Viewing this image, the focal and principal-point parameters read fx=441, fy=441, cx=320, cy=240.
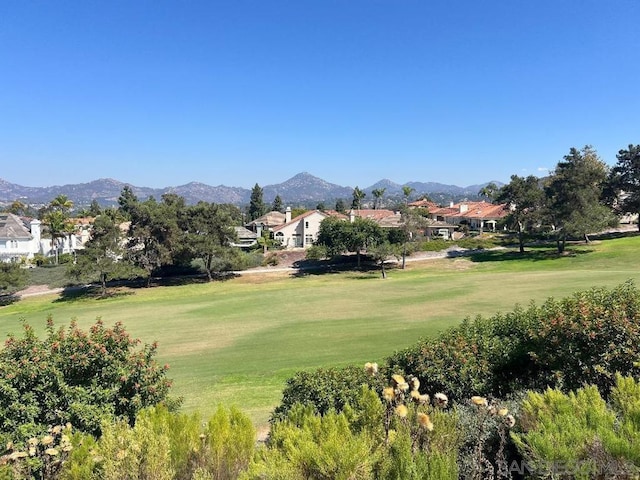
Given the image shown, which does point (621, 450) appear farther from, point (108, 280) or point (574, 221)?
point (108, 280)

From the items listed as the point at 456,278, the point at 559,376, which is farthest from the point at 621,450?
the point at 456,278

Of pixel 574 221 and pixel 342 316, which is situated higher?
pixel 574 221

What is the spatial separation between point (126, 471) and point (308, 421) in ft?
7.17

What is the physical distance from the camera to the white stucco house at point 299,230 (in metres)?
81.1

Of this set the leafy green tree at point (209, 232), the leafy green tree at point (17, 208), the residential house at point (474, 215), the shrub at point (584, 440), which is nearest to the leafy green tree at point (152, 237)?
the leafy green tree at point (209, 232)

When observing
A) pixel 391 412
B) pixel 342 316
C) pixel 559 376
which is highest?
pixel 391 412

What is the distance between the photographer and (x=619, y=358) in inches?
312

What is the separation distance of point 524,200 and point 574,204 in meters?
6.08

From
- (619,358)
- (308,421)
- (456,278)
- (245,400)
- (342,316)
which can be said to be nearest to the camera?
(308,421)

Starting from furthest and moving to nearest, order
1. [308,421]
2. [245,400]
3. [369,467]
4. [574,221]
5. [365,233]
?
[365,233] < [574,221] < [245,400] < [308,421] < [369,467]

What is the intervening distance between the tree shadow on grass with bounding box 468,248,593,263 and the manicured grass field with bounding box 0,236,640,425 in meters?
0.39

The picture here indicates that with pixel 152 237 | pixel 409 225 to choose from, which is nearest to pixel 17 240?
pixel 152 237

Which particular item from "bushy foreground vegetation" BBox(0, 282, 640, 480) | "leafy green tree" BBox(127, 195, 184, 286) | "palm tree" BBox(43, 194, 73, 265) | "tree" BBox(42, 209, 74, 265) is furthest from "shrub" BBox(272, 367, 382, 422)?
"tree" BBox(42, 209, 74, 265)

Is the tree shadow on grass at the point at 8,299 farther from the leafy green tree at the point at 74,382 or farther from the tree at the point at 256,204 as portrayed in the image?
the tree at the point at 256,204
